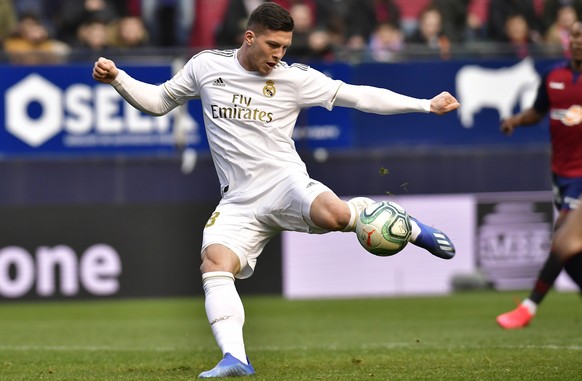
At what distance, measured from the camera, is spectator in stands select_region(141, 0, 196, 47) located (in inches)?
730

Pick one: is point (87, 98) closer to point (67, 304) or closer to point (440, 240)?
point (67, 304)

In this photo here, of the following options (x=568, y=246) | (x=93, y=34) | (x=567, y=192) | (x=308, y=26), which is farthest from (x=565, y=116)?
A: (x=93, y=34)

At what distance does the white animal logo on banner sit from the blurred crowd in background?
35 centimetres

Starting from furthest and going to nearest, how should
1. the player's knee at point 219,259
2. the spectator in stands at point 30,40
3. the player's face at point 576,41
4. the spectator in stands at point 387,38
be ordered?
the spectator in stands at point 387,38, the spectator in stands at point 30,40, the player's face at point 576,41, the player's knee at point 219,259

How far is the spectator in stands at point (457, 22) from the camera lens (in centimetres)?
1825

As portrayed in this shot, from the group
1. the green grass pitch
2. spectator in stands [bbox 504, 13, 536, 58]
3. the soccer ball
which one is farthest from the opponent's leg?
spectator in stands [bbox 504, 13, 536, 58]

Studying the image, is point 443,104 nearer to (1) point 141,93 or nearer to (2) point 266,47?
(2) point 266,47

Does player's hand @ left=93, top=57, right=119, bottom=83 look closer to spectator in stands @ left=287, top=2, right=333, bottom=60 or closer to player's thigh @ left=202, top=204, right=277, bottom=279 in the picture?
player's thigh @ left=202, top=204, right=277, bottom=279

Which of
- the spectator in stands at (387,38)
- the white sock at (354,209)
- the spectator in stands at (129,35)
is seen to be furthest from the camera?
the spectator in stands at (387,38)

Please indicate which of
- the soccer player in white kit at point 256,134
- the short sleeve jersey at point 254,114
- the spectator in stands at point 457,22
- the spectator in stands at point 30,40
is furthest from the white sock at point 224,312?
the spectator in stands at point 457,22

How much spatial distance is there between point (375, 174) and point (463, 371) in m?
8.23

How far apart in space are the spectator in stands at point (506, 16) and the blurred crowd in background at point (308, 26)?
0.02m

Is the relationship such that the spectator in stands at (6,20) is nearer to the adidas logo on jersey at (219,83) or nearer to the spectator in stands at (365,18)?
the spectator in stands at (365,18)

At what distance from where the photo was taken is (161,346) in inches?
440
